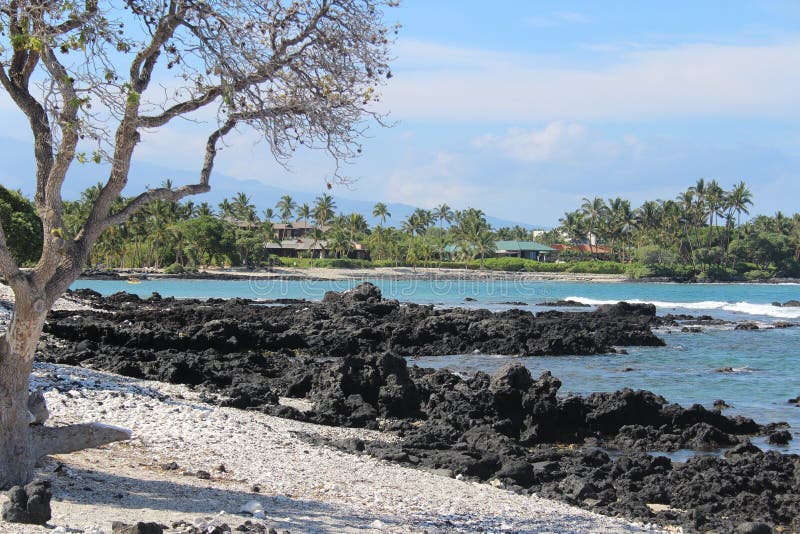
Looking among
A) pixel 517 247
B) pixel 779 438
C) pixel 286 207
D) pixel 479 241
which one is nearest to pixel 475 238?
pixel 479 241

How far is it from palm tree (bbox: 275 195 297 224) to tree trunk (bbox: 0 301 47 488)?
138 m

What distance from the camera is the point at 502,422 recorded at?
602 inches

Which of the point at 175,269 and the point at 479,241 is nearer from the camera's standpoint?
the point at 175,269

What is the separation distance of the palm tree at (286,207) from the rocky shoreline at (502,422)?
11762cm

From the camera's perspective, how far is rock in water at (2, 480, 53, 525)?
21.0 feet

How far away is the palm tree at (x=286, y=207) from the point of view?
144625 millimetres

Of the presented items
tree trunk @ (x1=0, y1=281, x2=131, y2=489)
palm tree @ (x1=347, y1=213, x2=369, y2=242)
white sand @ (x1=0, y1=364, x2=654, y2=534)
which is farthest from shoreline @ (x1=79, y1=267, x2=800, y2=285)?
tree trunk @ (x1=0, y1=281, x2=131, y2=489)

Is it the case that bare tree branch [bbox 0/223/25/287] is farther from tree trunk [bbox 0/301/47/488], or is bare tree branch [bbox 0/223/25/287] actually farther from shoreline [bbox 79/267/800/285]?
Answer: shoreline [bbox 79/267/800/285]

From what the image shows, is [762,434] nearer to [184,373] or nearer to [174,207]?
[184,373]

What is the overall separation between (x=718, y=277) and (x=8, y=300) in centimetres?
10710

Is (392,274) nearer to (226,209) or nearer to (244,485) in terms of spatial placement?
(226,209)

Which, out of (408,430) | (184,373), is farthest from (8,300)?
(408,430)

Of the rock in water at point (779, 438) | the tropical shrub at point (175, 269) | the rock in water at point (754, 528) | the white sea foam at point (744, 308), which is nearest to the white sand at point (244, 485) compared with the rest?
the rock in water at point (754, 528)

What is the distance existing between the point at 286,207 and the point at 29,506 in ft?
461
